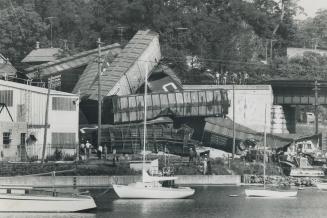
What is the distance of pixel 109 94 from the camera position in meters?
134

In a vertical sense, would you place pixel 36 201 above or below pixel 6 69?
below

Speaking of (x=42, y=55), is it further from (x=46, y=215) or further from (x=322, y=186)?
(x=46, y=215)

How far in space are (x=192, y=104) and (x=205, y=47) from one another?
3874 cm

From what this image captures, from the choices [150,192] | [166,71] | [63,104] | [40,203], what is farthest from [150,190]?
[166,71]

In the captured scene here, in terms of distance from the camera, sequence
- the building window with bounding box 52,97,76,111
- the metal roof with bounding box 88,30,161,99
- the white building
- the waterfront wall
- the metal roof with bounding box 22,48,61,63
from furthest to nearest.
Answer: the metal roof with bounding box 22,48,61,63 → the metal roof with bounding box 88,30,161,99 → the building window with bounding box 52,97,76,111 → the white building → the waterfront wall

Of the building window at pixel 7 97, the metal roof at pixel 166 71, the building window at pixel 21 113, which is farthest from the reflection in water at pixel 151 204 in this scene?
the metal roof at pixel 166 71

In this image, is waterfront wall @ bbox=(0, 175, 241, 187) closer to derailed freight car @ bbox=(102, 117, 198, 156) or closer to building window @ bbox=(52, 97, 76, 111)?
derailed freight car @ bbox=(102, 117, 198, 156)

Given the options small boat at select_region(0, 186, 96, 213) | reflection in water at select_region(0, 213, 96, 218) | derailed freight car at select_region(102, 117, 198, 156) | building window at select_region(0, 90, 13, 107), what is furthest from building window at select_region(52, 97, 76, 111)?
reflection in water at select_region(0, 213, 96, 218)

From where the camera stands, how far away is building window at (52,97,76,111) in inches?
4625

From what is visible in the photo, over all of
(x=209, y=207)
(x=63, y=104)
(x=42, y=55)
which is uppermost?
(x=42, y=55)

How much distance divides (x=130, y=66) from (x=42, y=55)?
37286mm

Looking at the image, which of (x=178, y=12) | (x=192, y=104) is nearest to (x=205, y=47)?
(x=178, y=12)

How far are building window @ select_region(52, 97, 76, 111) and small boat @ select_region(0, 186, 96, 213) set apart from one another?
34.8 meters

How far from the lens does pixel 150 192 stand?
9644cm
